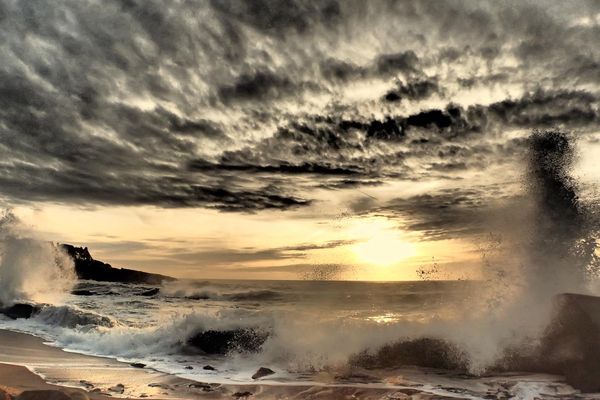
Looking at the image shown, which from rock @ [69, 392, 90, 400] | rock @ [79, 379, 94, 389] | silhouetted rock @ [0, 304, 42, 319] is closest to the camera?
rock @ [69, 392, 90, 400]

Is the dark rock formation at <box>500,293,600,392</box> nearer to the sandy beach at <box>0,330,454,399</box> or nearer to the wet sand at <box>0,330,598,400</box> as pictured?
the wet sand at <box>0,330,598,400</box>

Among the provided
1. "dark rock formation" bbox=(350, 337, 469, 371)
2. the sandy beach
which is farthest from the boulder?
the sandy beach

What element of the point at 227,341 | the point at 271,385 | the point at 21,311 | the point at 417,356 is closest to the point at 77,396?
the point at 271,385

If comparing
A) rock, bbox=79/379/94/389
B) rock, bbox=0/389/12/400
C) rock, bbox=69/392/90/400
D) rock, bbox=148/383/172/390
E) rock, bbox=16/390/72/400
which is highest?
rock, bbox=16/390/72/400

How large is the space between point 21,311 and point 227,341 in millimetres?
13467

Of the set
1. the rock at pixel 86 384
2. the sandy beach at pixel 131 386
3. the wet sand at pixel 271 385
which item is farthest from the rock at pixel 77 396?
the rock at pixel 86 384

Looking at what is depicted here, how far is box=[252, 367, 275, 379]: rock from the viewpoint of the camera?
9352mm

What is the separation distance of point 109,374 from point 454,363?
27.0 feet

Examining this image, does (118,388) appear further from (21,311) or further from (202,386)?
(21,311)

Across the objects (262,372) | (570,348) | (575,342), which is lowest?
(262,372)

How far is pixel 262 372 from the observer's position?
9.68m

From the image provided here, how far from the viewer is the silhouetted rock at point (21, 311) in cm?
1927

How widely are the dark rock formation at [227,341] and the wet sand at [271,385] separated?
2705 mm

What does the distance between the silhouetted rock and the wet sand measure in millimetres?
11038
